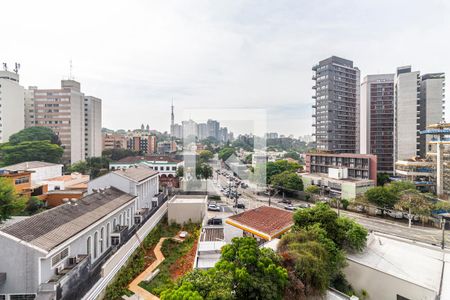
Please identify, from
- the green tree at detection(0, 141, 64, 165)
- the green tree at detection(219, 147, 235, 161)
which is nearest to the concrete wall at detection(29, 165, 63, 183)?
the green tree at detection(0, 141, 64, 165)

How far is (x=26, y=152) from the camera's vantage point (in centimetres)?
3219

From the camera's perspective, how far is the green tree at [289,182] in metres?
29.1

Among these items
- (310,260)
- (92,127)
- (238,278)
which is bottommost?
(310,260)

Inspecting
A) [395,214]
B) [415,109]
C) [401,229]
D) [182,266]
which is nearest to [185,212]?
[182,266]

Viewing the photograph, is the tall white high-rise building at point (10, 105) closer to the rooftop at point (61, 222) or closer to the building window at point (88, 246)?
the rooftop at point (61, 222)

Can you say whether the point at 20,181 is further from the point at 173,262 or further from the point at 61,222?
the point at 173,262

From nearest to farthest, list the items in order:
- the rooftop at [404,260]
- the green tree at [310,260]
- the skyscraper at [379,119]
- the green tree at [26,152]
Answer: the green tree at [310,260]
the rooftop at [404,260]
the green tree at [26,152]
the skyscraper at [379,119]

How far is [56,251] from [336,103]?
43.8m

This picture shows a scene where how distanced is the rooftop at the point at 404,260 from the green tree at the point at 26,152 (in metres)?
40.4

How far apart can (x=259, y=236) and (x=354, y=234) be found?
4220mm

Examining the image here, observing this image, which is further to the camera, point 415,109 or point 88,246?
point 415,109

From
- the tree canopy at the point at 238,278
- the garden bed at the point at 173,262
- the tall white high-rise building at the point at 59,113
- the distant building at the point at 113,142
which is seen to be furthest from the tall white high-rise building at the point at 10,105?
the tree canopy at the point at 238,278

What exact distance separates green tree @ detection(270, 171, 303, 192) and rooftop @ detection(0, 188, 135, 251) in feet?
70.3

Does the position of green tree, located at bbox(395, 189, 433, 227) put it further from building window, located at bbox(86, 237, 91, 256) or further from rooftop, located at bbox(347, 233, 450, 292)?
building window, located at bbox(86, 237, 91, 256)
